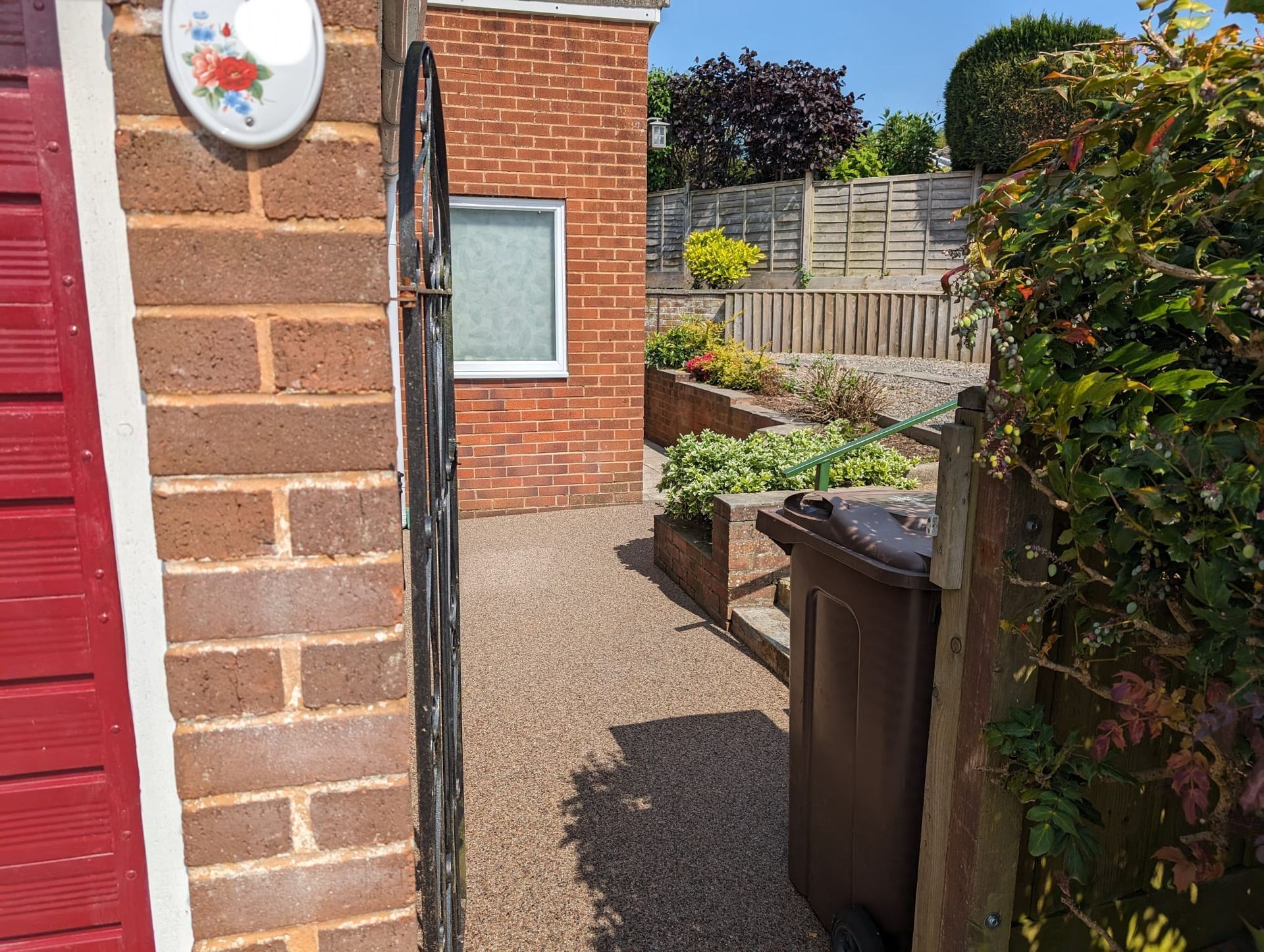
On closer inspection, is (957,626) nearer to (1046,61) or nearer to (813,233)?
(1046,61)

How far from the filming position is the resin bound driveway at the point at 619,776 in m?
2.90

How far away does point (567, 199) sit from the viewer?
25.0ft

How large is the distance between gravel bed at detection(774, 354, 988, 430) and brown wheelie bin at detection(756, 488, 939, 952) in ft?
16.7

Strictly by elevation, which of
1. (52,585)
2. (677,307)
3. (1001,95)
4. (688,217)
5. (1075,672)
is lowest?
(1075,672)

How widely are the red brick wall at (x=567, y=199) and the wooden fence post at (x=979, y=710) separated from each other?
5.99m

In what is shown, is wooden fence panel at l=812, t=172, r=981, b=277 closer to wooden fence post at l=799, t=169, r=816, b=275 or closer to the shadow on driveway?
wooden fence post at l=799, t=169, r=816, b=275

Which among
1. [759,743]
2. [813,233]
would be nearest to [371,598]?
[759,743]

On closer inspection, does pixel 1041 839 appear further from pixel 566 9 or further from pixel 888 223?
pixel 888 223

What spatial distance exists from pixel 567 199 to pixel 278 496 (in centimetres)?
680

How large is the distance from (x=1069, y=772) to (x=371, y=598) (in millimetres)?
1550

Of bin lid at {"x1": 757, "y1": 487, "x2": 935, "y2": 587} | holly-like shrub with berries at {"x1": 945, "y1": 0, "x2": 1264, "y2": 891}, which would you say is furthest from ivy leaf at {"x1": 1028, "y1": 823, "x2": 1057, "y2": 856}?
bin lid at {"x1": 757, "y1": 487, "x2": 935, "y2": 587}

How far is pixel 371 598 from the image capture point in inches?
50.9

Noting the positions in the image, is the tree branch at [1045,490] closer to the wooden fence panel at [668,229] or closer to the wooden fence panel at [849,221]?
the wooden fence panel at [849,221]

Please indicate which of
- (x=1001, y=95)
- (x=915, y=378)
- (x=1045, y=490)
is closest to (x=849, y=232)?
(x=1001, y=95)
